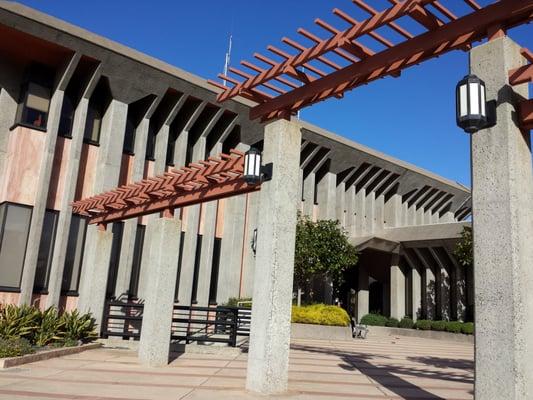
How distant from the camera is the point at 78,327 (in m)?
12.9

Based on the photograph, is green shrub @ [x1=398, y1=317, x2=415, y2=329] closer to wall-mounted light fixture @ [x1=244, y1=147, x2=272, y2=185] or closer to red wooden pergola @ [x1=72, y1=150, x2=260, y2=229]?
red wooden pergola @ [x1=72, y1=150, x2=260, y2=229]

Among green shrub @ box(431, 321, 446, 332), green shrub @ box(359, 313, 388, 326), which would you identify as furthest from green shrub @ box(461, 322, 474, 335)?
green shrub @ box(359, 313, 388, 326)

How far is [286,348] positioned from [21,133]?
1285 cm

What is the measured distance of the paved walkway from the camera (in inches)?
299

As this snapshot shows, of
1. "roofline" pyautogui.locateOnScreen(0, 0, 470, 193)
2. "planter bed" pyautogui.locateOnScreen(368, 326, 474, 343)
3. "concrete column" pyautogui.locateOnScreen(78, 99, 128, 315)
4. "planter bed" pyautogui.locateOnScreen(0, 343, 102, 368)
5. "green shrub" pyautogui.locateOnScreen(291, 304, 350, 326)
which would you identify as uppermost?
"roofline" pyautogui.locateOnScreen(0, 0, 470, 193)

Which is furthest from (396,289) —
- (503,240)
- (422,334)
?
(503,240)

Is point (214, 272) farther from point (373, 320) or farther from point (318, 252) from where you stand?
point (373, 320)

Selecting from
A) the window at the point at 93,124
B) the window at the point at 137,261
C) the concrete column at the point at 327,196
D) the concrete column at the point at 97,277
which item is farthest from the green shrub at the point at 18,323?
the concrete column at the point at 327,196

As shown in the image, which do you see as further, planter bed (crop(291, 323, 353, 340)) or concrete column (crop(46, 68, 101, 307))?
planter bed (crop(291, 323, 353, 340))

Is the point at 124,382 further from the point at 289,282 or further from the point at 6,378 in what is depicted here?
the point at 289,282

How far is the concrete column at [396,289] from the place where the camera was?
1139 inches

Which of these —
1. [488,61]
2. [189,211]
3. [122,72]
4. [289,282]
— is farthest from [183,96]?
[488,61]

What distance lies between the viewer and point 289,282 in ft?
27.0

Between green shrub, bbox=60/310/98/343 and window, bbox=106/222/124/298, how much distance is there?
4.47 meters
